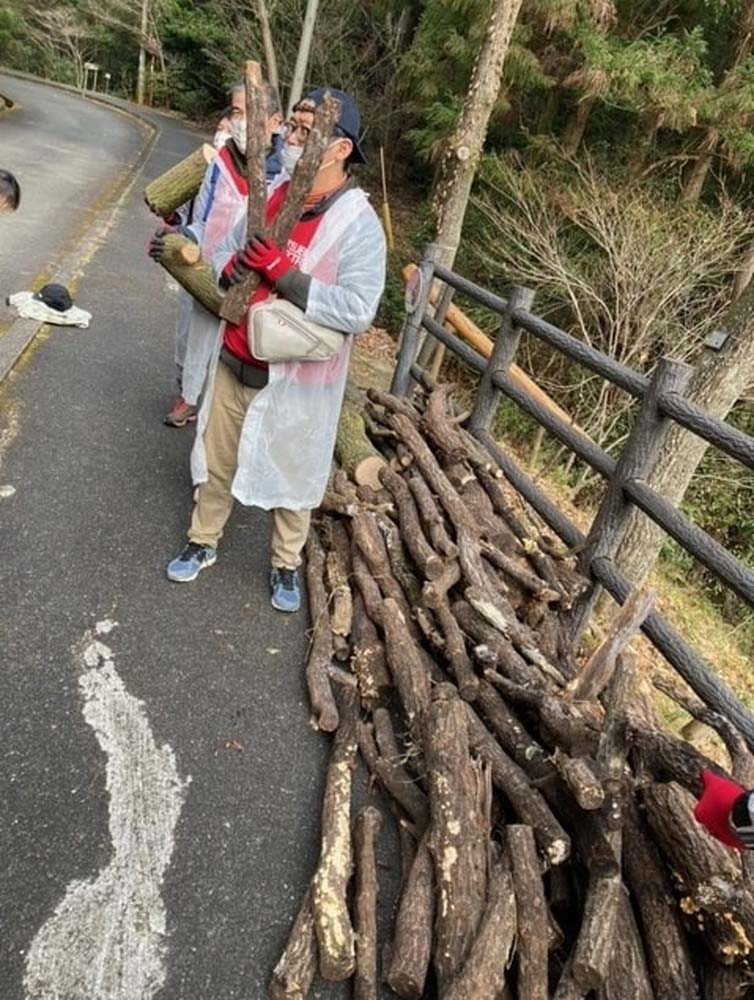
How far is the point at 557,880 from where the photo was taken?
2105 mm

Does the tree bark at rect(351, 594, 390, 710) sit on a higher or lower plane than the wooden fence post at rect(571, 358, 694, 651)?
lower

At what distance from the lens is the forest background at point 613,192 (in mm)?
8641

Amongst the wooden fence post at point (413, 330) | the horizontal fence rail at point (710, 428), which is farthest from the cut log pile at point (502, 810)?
the wooden fence post at point (413, 330)

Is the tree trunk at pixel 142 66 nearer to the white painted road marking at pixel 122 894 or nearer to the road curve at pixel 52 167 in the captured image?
the road curve at pixel 52 167

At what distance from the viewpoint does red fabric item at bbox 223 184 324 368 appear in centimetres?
279

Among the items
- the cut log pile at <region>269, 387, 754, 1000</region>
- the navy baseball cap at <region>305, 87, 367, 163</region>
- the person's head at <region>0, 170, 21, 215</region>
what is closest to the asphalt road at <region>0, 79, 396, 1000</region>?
the cut log pile at <region>269, 387, 754, 1000</region>

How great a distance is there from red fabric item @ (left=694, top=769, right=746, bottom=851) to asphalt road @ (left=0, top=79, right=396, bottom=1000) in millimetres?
970

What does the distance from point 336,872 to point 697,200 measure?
10751 millimetres

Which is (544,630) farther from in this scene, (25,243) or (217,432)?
(25,243)

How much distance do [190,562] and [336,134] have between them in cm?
192

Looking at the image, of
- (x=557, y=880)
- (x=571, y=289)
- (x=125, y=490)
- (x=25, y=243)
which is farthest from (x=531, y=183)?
(x=557, y=880)

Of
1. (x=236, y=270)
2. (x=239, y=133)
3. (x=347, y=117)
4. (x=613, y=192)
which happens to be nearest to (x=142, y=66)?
(x=613, y=192)

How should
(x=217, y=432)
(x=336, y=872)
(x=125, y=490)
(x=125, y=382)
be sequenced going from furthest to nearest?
(x=125, y=382) → (x=125, y=490) → (x=217, y=432) → (x=336, y=872)

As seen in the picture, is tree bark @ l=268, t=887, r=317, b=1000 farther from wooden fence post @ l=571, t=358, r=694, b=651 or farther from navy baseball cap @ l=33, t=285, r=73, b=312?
navy baseball cap @ l=33, t=285, r=73, b=312
